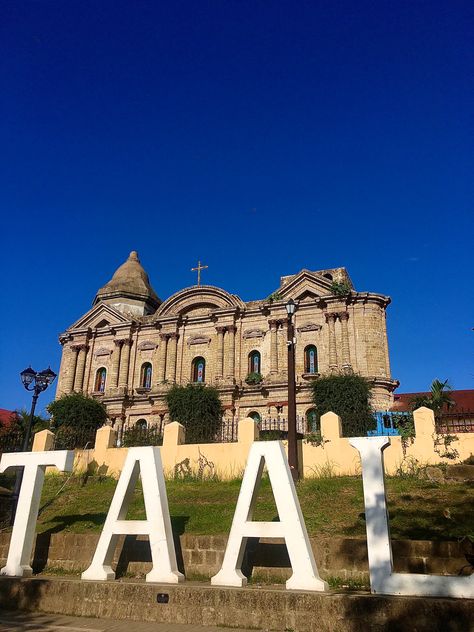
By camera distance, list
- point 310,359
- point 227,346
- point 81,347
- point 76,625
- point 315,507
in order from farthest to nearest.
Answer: point 81,347
point 227,346
point 310,359
point 315,507
point 76,625

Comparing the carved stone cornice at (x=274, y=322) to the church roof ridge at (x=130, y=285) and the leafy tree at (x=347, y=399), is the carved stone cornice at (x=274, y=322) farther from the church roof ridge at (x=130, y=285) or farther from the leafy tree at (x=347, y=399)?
the church roof ridge at (x=130, y=285)

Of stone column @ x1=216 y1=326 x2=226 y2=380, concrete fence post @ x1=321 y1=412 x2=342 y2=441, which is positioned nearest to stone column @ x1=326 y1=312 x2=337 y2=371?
stone column @ x1=216 y1=326 x2=226 y2=380

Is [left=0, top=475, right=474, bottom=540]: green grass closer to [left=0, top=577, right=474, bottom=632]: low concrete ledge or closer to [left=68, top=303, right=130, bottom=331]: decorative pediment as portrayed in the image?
[left=0, top=577, right=474, bottom=632]: low concrete ledge

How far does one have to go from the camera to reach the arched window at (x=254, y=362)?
2970 centimetres

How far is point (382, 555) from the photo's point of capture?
6789 mm

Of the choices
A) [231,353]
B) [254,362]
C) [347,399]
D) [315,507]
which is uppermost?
[231,353]

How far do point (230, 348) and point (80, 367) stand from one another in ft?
34.6

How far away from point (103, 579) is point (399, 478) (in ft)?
24.7

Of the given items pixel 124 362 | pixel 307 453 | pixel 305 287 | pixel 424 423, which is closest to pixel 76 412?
pixel 124 362

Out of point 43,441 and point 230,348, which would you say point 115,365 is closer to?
point 230,348

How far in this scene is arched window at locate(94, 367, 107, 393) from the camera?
32844 millimetres

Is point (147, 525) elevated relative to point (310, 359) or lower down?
lower down

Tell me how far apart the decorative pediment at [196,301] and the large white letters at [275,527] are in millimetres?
23812

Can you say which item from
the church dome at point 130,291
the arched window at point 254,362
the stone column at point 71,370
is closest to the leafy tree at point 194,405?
the arched window at point 254,362
